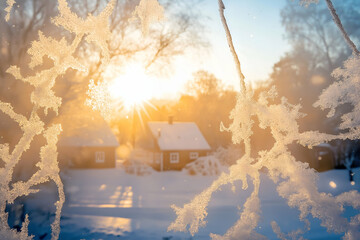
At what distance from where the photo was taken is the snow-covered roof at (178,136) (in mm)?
23347

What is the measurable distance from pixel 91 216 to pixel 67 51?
8265 millimetres

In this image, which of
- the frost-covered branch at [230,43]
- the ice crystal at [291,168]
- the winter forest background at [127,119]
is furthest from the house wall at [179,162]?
the frost-covered branch at [230,43]

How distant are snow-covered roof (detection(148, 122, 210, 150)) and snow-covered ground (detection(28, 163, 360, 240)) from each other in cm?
419

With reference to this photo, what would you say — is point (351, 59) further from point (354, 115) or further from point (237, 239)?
point (237, 239)

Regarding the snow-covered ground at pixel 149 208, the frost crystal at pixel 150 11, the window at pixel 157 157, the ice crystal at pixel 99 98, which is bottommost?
the snow-covered ground at pixel 149 208

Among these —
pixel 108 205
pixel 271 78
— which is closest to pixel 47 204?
pixel 108 205

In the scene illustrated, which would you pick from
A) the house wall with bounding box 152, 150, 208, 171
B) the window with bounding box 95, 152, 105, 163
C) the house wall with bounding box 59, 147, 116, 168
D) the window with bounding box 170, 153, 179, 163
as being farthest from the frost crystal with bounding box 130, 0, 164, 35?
the window with bounding box 95, 152, 105, 163

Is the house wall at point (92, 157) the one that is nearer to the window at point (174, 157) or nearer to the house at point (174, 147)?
the house at point (174, 147)

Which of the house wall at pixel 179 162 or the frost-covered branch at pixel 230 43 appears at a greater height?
the frost-covered branch at pixel 230 43

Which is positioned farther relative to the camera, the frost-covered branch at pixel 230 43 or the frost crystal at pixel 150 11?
the frost crystal at pixel 150 11

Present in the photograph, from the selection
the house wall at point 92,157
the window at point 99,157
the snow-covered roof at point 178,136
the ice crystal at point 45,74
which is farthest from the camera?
the window at point 99,157

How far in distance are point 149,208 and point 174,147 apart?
1296cm

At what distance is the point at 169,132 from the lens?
2491 cm

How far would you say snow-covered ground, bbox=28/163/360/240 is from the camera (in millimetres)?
5656
